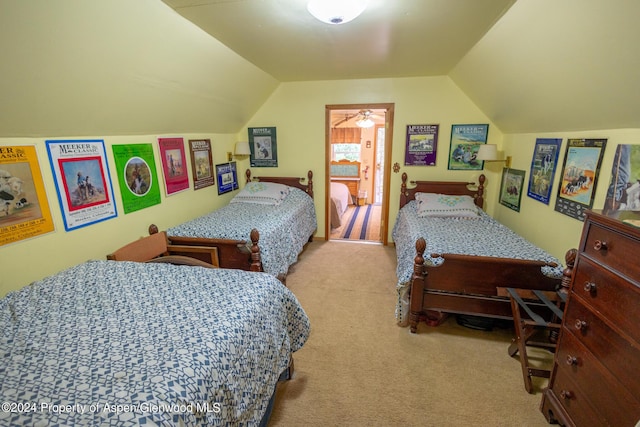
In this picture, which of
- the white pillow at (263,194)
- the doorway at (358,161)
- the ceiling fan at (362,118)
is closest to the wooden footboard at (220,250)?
the white pillow at (263,194)

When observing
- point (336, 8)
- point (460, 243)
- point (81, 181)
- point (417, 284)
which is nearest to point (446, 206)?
point (460, 243)

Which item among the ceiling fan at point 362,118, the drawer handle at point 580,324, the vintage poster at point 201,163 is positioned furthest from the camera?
the ceiling fan at point 362,118

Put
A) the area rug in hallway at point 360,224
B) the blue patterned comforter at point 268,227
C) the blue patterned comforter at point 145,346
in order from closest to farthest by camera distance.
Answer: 1. the blue patterned comforter at point 145,346
2. the blue patterned comforter at point 268,227
3. the area rug in hallway at point 360,224

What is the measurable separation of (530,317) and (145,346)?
2169mm

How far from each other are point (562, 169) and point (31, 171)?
373cm

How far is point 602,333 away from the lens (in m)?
1.16

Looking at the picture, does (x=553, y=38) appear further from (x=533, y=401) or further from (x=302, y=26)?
(x=533, y=401)

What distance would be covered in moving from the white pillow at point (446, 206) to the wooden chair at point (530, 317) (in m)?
1.29

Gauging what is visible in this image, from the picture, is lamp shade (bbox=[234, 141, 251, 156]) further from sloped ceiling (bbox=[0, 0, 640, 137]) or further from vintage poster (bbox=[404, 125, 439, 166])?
vintage poster (bbox=[404, 125, 439, 166])

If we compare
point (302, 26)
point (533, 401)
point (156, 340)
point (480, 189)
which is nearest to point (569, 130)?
point (480, 189)

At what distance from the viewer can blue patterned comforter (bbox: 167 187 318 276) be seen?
253cm

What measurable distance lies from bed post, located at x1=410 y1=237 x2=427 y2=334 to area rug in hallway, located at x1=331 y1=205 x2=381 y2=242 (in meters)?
2.13

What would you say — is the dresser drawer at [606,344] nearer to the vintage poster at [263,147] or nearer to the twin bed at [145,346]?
the twin bed at [145,346]

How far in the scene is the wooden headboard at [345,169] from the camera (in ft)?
21.7
